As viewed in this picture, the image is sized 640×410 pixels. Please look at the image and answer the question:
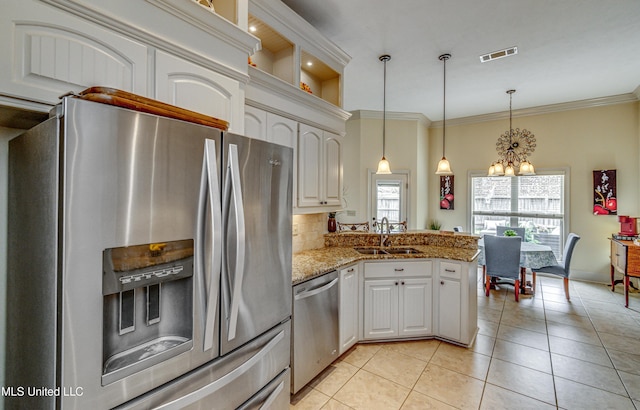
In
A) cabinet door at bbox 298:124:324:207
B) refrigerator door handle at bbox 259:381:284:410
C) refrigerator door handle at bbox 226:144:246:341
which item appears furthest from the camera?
cabinet door at bbox 298:124:324:207

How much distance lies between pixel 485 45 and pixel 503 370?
341 centimetres

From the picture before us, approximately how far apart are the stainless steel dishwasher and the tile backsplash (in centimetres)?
70

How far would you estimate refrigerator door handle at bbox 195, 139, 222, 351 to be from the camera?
3.92ft

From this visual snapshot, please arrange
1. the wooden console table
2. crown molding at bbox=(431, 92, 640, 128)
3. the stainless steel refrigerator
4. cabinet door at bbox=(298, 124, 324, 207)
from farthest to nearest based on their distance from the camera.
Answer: crown molding at bbox=(431, 92, 640, 128) < the wooden console table < cabinet door at bbox=(298, 124, 324, 207) < the stainless steel refrigerator

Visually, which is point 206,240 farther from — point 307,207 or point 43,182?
point 307,207

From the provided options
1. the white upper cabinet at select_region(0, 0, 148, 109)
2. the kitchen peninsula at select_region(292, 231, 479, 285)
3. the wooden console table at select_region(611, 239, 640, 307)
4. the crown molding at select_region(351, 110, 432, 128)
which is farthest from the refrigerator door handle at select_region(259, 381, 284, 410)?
the crown molding at select_region(351, 110, 432, 128)

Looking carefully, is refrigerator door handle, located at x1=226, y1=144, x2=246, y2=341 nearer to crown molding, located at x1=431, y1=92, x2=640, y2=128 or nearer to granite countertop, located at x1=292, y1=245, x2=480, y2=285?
granite countertop, located at x1=292, y1=245, x2=480, y2=285

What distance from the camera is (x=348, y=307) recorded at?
2703 mm

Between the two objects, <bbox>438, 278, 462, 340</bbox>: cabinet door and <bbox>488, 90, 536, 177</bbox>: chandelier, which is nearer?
<bbox>438, 278, 462, 340</bbox>: cabinet door

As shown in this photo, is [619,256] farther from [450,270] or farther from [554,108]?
[450,270]

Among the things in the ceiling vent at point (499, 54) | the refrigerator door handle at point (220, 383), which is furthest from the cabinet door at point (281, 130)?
the ceiling vent at point (499, 54)

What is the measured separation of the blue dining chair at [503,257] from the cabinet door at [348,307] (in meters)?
2.53

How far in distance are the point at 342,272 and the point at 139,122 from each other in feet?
6.58

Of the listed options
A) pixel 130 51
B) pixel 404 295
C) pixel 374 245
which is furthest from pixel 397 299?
pixel 130 51
